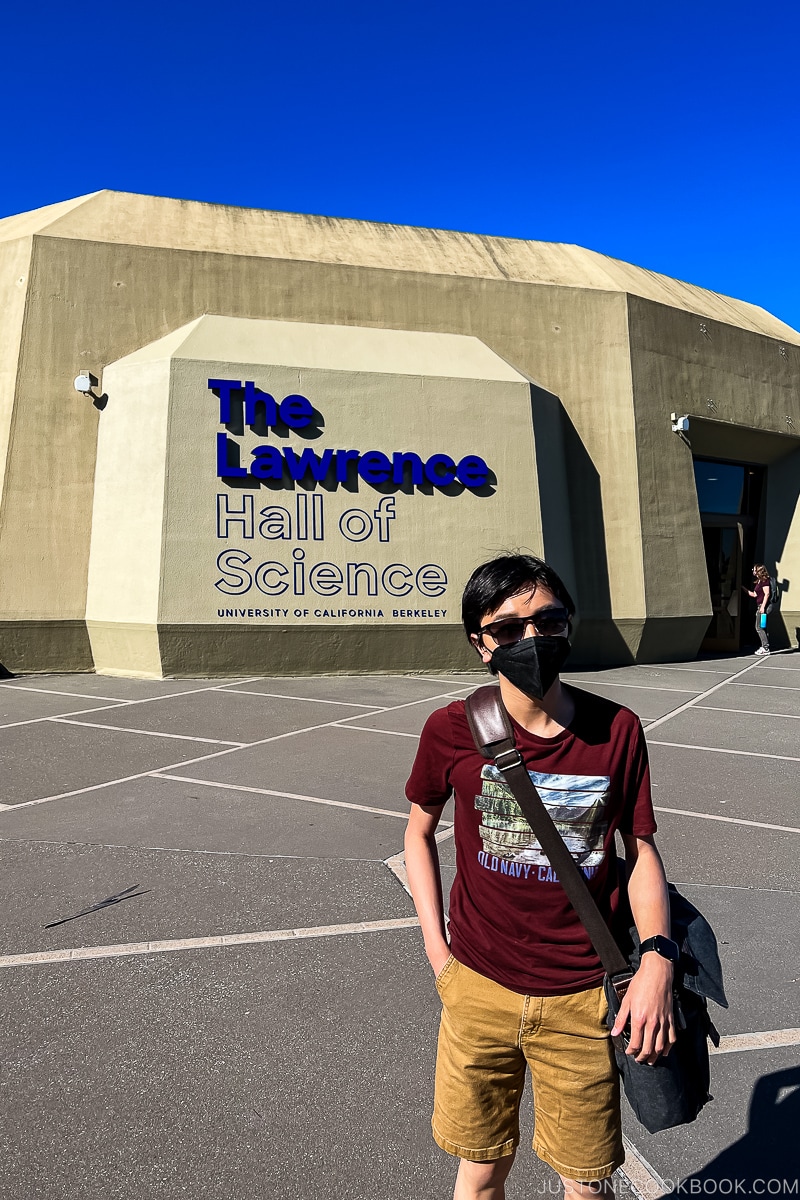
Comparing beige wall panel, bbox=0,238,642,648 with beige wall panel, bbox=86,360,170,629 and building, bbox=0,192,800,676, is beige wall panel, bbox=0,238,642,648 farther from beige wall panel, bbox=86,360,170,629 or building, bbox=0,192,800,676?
beige wall panel, bbox=86,360,170,629

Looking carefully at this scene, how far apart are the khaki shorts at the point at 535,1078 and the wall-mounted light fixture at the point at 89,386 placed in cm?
1349

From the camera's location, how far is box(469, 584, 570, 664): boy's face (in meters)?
2.17

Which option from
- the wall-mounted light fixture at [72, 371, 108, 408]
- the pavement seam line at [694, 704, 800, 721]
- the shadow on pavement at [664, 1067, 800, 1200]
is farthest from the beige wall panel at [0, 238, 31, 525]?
the shadow on pavement at [664, 1067, 800, 1200]

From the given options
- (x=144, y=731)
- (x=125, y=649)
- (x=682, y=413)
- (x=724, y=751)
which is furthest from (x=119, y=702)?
(x=682, y=413)

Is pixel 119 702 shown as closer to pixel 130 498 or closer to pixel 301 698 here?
pixel 301 698

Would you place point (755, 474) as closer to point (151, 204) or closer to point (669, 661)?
point (669, 661)

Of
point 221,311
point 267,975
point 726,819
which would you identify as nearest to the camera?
point 267,975

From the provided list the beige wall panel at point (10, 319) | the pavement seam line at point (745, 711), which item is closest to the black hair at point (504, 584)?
the pavement seam line at point (745, 711)

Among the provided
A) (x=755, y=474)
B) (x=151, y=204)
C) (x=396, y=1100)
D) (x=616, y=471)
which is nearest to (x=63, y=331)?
(x=151, y=204)

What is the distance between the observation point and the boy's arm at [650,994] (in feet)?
6.16

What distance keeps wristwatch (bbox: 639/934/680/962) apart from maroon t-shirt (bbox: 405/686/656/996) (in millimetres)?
131

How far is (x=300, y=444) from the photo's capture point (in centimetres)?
1368

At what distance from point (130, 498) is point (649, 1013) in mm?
12730

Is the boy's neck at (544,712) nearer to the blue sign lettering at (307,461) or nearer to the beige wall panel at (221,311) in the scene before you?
the blue sign lettering at (307,461)
